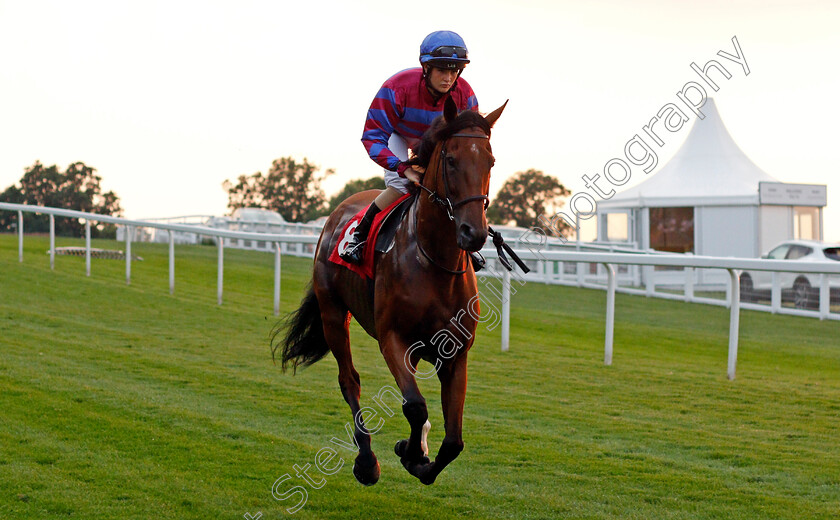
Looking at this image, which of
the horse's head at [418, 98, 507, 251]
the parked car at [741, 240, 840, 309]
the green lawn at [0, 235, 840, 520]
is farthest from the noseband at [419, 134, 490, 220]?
the parked car at [741, 240, 840, 309]

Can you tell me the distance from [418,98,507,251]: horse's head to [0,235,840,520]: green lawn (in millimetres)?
1620

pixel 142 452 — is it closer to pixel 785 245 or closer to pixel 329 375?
pixel 329 375

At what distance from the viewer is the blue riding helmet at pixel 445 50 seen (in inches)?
168

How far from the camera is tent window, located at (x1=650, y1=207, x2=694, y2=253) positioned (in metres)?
22.4

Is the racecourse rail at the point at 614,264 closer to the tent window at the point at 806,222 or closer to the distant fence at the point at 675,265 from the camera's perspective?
the distant fence at the point at 675,265

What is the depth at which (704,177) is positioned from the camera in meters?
22.9

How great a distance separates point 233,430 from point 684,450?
10.2 feet

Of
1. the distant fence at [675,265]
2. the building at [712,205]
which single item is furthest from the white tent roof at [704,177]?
the distant fence at [675,265]

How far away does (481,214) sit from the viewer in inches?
142

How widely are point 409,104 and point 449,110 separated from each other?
76 centimetres

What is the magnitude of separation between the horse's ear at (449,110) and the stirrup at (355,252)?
106 cm

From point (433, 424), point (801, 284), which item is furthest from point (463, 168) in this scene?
point (801, 284)

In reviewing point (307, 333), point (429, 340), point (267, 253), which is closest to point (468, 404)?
point (307, 333)

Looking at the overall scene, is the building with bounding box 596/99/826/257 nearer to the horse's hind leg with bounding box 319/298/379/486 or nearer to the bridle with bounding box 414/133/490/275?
the horse's hind leg with bounding box 319/298/379/486
